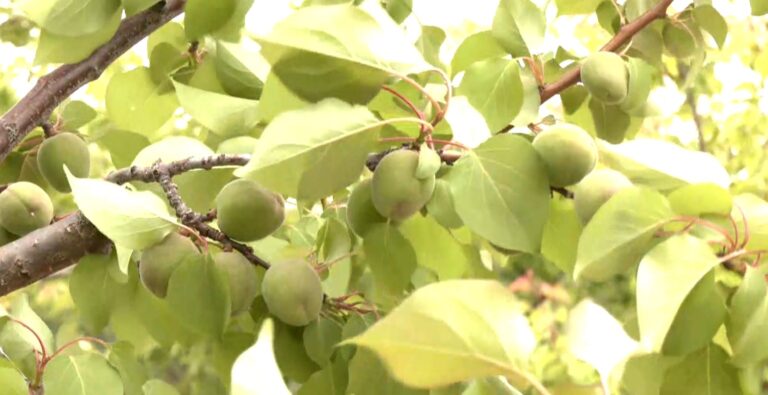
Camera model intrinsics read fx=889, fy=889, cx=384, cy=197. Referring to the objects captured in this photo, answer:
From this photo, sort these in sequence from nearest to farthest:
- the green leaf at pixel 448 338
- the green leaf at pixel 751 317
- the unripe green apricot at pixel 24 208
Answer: the green leaf at pixel 448 338 < the green leaf at pixel 751 317 < the unripe green apricot at pixel 24 208

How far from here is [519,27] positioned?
52 cm

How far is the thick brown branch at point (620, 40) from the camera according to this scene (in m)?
0.53

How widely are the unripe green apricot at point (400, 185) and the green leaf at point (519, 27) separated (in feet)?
0.47

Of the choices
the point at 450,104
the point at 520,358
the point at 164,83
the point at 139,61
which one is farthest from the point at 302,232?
the point at 139,61

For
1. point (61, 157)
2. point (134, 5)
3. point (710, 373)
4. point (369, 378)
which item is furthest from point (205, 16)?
point (710, 373)

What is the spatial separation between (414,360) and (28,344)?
0.39 m

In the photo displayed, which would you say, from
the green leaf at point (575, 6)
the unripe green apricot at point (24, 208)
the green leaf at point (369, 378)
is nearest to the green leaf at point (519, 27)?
the green leaf at point (575, 6)

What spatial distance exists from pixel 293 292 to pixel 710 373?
20 cm

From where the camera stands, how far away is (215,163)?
473 millimetres

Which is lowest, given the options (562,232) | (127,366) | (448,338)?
(127,366)

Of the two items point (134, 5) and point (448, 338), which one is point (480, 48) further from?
point (448, 338)

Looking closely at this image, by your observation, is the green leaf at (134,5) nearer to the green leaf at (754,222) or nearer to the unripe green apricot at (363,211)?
the unripe green apricot at (363,211)

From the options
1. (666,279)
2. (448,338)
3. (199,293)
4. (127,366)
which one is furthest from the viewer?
(127,366)

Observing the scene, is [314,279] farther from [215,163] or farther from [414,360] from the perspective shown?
[414,360]
